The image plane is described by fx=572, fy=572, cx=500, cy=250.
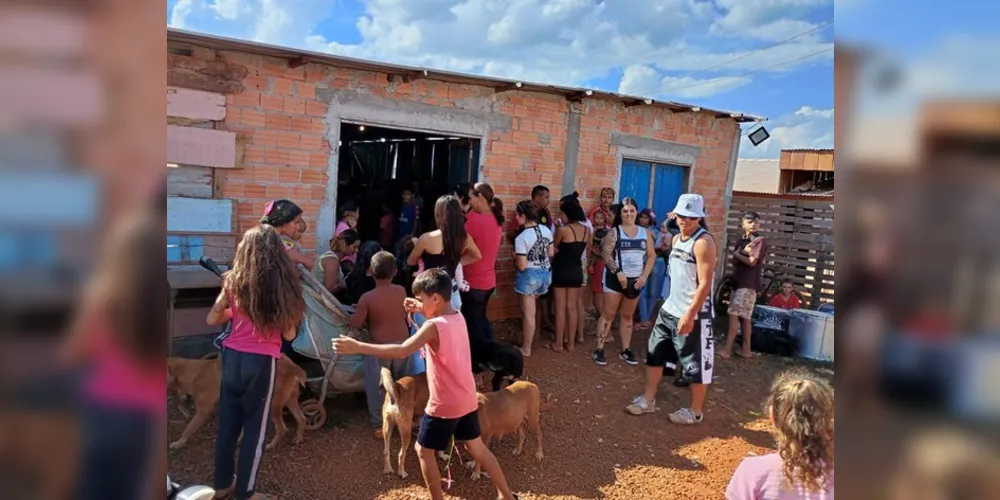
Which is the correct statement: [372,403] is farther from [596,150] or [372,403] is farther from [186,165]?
[596,150]

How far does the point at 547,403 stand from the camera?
478cm

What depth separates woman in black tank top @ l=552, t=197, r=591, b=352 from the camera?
6047 mm

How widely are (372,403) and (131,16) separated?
13.2ft

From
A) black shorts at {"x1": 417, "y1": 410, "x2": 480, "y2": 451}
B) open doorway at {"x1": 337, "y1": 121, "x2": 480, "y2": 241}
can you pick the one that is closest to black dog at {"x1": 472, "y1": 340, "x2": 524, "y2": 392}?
black shorts at {"x1": 417, "y1": 410, "x2": 480, "y2": 451}

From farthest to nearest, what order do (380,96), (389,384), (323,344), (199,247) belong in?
(380,96) → (199,247) → (323,344) → (389,384)

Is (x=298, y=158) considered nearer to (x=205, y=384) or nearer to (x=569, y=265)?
(x=205, y=384)

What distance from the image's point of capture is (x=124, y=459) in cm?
60

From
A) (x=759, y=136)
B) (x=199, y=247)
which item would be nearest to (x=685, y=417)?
(x=199, y=247)

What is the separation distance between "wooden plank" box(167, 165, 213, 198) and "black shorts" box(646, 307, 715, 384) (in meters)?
3.98

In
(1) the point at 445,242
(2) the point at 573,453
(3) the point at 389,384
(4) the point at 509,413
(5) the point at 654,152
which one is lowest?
(2) the point at 573,453

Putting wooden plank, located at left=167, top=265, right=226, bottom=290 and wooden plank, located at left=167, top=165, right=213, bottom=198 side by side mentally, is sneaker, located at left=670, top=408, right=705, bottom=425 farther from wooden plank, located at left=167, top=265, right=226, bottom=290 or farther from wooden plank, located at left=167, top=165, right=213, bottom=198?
wooden plank, located at left=167, top=165, right=213, bottom=198

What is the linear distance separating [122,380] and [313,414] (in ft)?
13.2

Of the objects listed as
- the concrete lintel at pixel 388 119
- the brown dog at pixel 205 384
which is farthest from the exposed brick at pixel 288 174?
the brown dog at pixel 205 384

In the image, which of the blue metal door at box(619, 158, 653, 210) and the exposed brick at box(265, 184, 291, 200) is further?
the blue metal door at box(619, 158, 653, 210)
